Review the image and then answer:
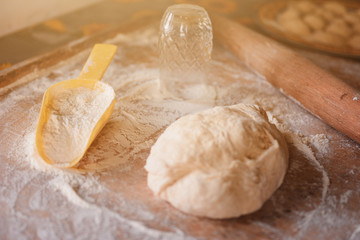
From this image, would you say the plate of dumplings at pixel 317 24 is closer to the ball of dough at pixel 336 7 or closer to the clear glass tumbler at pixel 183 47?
the ball of dough at pixel 336 7

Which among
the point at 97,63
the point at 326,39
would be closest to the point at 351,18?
the point at 326,39

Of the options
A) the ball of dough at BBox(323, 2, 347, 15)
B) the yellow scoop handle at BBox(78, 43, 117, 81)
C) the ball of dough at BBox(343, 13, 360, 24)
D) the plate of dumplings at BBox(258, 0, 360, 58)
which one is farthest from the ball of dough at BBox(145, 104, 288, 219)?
the ball of dough at BBox(323, 2, 347, 15)

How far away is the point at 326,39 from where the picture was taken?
2160 mm

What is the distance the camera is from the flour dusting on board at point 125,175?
95cm

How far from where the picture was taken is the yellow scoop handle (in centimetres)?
146

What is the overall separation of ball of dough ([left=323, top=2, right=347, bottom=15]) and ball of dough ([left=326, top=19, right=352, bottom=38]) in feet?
0.63

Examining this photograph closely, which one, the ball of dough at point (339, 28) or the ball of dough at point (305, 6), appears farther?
the ball of dough at point (305, 6)

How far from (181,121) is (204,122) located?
0.09 metres

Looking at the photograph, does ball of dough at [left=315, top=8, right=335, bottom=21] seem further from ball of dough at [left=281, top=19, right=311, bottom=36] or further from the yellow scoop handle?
the yellow scoop handle

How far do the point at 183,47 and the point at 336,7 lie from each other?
157 cm

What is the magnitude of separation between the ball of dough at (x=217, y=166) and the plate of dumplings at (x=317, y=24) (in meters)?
1.22

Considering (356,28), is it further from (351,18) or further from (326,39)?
(326,39)

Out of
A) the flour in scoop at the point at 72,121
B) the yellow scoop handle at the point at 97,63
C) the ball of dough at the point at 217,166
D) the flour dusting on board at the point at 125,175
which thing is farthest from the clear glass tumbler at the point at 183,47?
the ball of dough at the point at 217,166

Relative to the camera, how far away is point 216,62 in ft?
6.33
